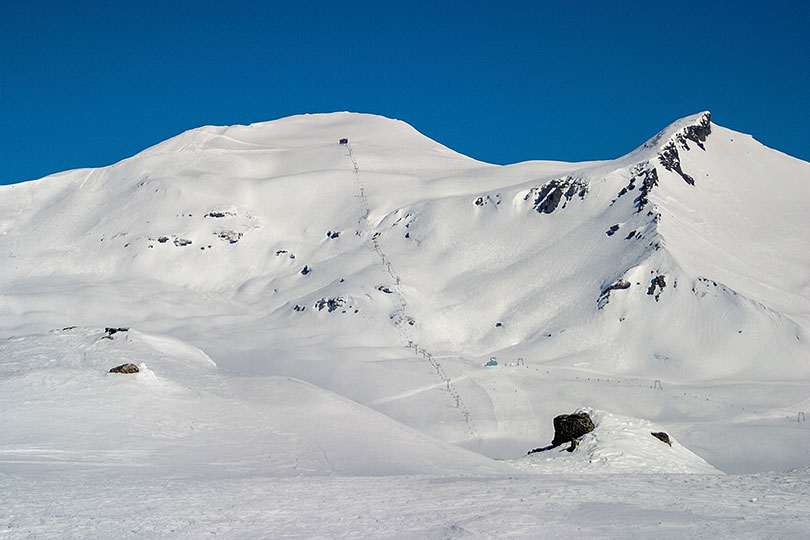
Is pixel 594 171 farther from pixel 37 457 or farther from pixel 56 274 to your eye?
pixel 37 457

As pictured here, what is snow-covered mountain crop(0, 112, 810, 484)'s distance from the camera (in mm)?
31500

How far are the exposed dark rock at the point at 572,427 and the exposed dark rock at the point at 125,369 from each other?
19.6 meters

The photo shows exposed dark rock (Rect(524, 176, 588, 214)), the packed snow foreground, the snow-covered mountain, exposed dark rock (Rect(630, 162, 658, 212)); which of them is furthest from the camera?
exposed dark rock (Rect(524, 176, 588, 214))

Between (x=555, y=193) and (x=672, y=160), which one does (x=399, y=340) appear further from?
(x=672, y=160)

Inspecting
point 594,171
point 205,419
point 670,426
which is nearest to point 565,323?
point 670,426

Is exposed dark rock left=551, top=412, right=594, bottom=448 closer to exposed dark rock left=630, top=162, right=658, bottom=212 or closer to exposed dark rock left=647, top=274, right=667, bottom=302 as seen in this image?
exposed dark rock left=647, top=274, right=667, bottom=302

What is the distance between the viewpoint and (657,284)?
88.1 metres

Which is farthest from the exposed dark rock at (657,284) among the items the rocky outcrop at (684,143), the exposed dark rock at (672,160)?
the rocky outcrop at (684,143)

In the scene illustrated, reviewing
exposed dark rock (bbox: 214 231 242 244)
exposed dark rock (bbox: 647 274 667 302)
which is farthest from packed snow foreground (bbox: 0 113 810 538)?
exposed dark rock (bbox: 647 274 667 302)

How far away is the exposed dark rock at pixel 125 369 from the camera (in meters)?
33.0

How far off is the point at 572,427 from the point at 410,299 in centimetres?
6636

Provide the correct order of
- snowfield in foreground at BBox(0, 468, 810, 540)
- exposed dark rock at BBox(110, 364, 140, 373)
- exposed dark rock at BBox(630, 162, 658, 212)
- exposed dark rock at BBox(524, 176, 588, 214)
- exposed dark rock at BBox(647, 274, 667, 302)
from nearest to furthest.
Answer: snowfield in foreground at BBox(0, 468, 810, 540), exposed dark rock at BBox(110, 364, 140, 373), exposed dark rock at BBox(647, 274, 667, 302), exposed dark rock at BBox(630, 162, 658, 212), exposed dark rock at BBox(524, 176, 588, 214)

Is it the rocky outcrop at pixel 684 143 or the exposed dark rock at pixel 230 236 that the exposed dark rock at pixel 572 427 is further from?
the exposed dark rock at pixel 230 236

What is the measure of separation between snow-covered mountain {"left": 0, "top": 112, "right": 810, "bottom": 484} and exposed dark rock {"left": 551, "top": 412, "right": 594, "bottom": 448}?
4.89 feet
